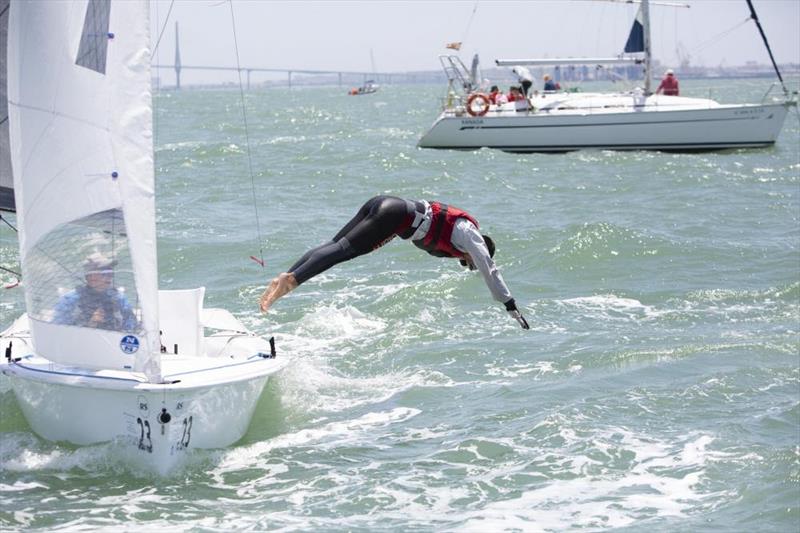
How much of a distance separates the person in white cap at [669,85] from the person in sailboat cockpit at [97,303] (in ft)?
85.6

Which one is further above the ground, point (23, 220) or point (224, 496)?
point (23, 220)

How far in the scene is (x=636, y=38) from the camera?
36250 mm

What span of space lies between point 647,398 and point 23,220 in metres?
5.91

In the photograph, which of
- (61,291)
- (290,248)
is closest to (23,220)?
(61,291)

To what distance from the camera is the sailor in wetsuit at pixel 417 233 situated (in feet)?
30.7

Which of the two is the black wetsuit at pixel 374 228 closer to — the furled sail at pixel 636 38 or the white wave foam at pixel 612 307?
the white wave foam at pixel 612 307

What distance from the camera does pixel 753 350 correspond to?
13305 millimetres

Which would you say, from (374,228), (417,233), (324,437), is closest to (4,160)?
(374,228)

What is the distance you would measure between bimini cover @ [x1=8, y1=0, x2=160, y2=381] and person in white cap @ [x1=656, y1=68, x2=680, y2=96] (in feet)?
85.6

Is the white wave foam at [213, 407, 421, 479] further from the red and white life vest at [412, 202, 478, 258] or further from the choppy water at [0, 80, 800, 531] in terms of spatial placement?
the red and white life vest at [412, 202, 478, 258]

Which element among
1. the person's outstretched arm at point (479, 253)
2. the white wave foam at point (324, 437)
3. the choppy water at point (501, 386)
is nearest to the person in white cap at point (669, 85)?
the choppy water at point (501, 386)

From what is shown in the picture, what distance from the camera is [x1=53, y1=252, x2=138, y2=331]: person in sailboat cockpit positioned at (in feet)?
30.2

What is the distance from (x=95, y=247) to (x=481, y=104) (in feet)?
85.4

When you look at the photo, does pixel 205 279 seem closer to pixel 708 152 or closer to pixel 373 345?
pixel 373 345
